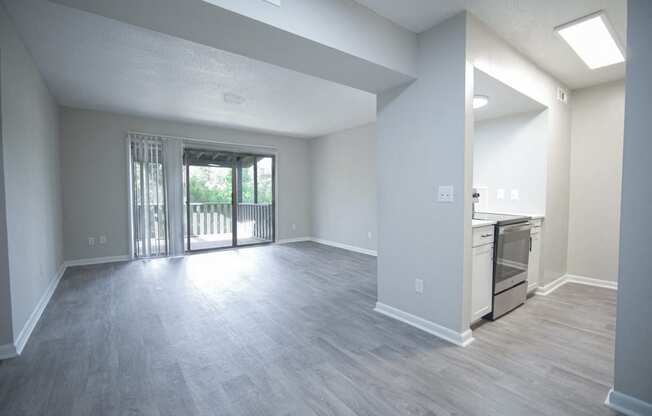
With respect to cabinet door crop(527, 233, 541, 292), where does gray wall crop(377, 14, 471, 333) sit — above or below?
above

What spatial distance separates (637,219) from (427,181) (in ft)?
3.96

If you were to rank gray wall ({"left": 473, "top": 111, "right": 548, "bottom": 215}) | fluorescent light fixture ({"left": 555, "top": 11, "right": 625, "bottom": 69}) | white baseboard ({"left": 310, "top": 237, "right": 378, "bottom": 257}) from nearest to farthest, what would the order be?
fluorescent light fixture ({"left": 555, "top": 11, "right": 625, "bottom": 69}), gray wall ({"left": 473, "top": 111, "right": 548, "bottom": 215}), white baseboard ({"left": 310, "top": 237, "right": 378, "bottom": 257})

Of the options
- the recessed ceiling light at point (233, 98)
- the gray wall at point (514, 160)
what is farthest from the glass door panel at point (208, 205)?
the gray wall at point (514, 160)

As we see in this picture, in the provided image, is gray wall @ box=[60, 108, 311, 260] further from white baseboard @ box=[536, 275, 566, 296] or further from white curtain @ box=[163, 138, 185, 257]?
white baseboard @ box=[536, 275, 566, 296]

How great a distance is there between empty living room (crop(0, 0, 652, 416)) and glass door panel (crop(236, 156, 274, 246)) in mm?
1939

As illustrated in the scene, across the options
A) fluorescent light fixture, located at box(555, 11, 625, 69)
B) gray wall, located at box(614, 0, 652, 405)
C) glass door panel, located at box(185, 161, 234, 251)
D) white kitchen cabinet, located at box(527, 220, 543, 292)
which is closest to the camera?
gray wall, located at box(614, 0, 652, 405)

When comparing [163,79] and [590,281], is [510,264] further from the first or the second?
[163,79]

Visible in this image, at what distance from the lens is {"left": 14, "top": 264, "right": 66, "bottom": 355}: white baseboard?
211 centimetres

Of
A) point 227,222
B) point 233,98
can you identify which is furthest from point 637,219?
point 227,222

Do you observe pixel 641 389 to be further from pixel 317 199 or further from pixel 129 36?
pixel 317 199

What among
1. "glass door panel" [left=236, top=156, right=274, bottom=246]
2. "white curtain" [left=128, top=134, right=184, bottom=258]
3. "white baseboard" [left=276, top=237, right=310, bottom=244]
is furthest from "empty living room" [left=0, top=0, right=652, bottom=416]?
"white baseboard" [left=276, top=237, right=310, bottom=244]

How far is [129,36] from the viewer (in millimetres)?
2471

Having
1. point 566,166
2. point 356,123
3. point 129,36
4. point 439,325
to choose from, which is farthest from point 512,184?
point 129,36

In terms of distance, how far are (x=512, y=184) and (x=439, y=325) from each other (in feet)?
6.91
